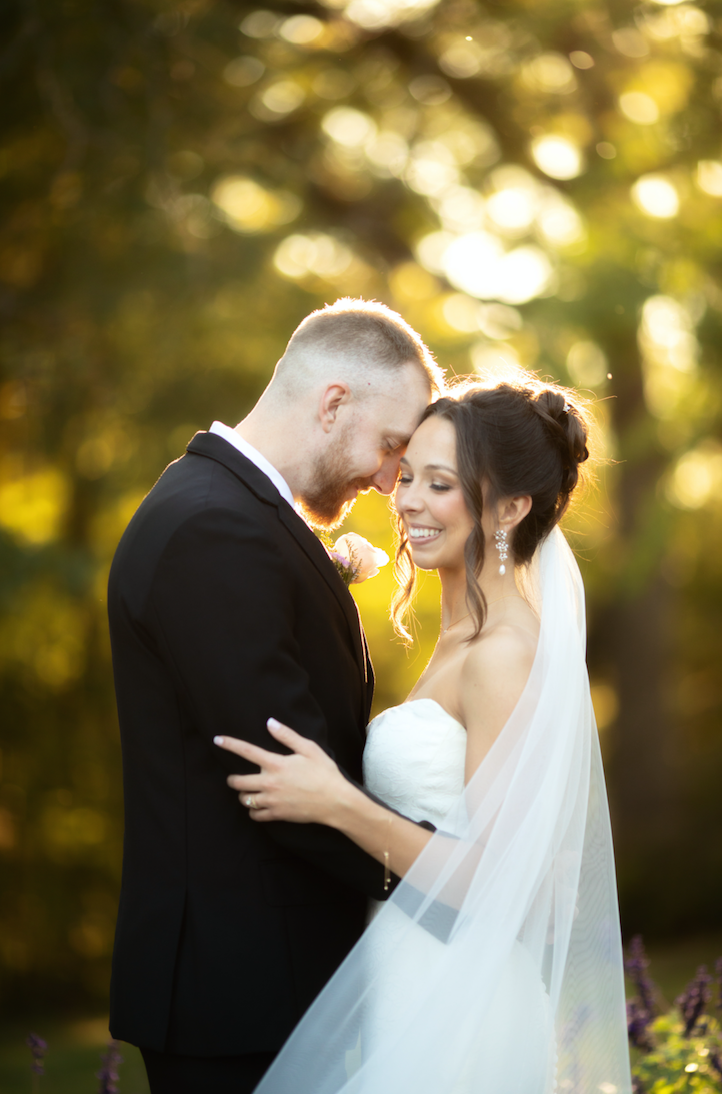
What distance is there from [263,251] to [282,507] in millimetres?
6140

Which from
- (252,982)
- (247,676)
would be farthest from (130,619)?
(252,982)

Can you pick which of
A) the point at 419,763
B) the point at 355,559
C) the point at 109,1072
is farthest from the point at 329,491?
the point at 109,1072

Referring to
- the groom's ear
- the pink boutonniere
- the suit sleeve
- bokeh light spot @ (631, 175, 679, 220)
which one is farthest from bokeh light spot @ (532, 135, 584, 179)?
the suit sleeve

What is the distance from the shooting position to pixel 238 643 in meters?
2.26

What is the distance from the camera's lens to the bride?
2.37 m

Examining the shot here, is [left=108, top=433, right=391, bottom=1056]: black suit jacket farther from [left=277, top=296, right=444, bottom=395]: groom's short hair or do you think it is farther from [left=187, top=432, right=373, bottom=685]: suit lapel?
[left=277, top=296, right=444, bottom=395]: groom's short hair

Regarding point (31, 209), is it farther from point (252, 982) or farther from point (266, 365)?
point (252, 982)

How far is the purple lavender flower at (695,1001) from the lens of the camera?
3379 mm

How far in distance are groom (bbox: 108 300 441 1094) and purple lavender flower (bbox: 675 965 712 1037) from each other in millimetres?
1486

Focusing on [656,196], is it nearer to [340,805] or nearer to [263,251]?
[263,251]

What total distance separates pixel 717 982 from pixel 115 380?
626cm

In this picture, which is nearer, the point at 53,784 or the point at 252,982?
the point at 252,982

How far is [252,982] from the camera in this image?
7.81 feet

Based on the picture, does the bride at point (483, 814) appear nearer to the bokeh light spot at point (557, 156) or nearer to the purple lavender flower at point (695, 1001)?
the purple lavender flower at point (695, 1001)
